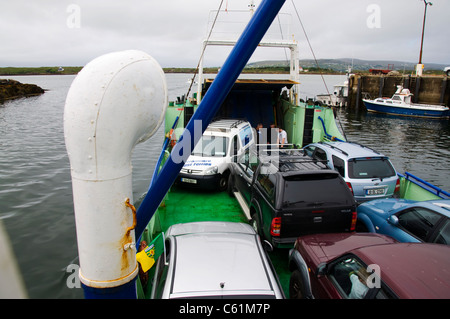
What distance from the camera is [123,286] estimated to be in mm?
2418

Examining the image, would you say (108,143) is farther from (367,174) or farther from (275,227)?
(367,174)

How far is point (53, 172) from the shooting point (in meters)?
15.0

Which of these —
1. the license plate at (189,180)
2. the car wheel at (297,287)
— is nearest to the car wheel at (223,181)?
the license plate at (189,180)

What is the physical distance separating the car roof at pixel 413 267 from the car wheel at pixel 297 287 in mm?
963

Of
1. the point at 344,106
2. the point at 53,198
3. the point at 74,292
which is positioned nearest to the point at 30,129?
the point at 53,198

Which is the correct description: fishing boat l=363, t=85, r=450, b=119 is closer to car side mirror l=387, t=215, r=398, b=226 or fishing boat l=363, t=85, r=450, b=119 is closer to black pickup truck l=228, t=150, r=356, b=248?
car side mirror l=387, t=215, r=398, b=226

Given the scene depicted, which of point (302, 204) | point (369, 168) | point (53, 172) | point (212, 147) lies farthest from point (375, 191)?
point (53, 172)

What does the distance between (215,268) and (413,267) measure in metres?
1.94

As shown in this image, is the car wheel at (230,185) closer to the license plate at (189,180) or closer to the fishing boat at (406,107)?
the license plate at (189,180)

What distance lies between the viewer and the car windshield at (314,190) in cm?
511

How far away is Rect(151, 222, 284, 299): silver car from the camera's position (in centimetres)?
302

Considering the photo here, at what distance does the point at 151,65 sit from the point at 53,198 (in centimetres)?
1143

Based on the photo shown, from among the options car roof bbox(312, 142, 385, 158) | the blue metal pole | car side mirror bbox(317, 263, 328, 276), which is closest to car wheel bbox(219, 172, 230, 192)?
car roof bbox(312, 142, 385, 158)
